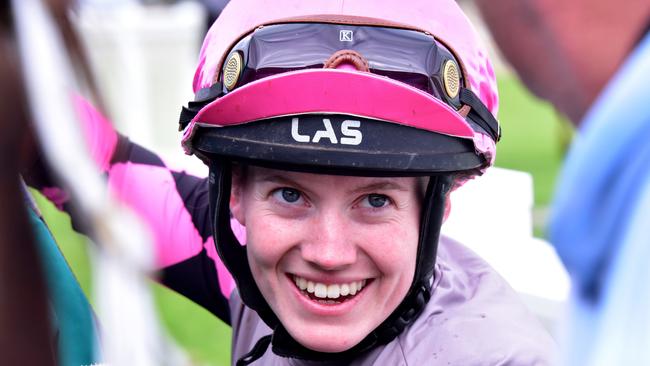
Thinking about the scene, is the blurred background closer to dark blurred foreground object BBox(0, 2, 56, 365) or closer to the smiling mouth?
dark blurred foreground object BBox(0, 2, 56, 365)

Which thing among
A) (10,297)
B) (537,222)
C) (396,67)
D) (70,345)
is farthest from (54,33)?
(537,222)

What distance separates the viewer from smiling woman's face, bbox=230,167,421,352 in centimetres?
192

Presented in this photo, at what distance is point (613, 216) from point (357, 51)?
3.69ft

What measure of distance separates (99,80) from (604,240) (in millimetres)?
430

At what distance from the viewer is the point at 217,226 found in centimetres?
212

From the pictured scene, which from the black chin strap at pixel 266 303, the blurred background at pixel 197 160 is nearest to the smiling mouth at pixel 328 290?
the black chin strap at pixel 266 303

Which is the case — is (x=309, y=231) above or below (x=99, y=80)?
below

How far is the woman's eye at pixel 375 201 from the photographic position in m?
1.95

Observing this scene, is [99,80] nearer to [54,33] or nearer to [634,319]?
[54,33]

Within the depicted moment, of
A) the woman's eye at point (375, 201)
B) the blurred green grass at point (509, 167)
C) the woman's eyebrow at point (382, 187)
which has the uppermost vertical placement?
the woman's eyebrow at point (382, 187)

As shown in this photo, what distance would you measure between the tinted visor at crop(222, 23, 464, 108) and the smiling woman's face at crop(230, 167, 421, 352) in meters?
0.21

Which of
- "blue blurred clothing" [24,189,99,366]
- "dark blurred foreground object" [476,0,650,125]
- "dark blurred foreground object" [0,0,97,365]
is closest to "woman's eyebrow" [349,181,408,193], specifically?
"blue blurred clothing" [24,189,99,366]

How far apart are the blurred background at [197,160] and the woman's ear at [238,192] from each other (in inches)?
11.2

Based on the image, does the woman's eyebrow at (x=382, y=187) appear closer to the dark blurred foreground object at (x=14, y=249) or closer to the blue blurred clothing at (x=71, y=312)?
the blue blurred clothing at (x=71, y=312)
